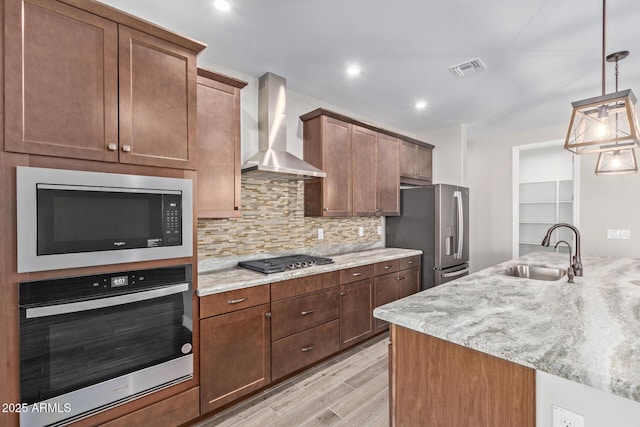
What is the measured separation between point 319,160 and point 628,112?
7.35 feet

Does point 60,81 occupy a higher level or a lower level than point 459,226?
higher

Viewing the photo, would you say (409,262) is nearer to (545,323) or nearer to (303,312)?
(303,312)

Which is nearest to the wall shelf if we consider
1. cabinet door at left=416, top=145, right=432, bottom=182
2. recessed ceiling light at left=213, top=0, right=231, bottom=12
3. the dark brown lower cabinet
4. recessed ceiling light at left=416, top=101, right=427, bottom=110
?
cabinet door at left=416, top=145, right=432, bottom=182

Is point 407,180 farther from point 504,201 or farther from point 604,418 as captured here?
point 604,418

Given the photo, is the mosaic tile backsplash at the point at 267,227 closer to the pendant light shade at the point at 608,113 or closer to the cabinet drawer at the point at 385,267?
the cabinet drawer at the point at 385,267

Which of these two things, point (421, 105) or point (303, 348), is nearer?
point (303, 348)

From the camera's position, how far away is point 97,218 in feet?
5.11

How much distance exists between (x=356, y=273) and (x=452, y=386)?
1.79 metres

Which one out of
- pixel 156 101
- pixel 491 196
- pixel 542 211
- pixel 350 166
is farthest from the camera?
pixel 542 211

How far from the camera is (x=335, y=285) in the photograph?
108 inches

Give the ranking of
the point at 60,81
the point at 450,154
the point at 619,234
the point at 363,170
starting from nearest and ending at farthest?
the point at 60,81 < the point at 363,170 < the point at 619,234 < the point at 450,154

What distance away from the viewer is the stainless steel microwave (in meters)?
1.38

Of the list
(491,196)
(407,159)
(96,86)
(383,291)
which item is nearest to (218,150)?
(96,86)

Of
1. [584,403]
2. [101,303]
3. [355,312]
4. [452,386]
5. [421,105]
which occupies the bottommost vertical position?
[355,312]
